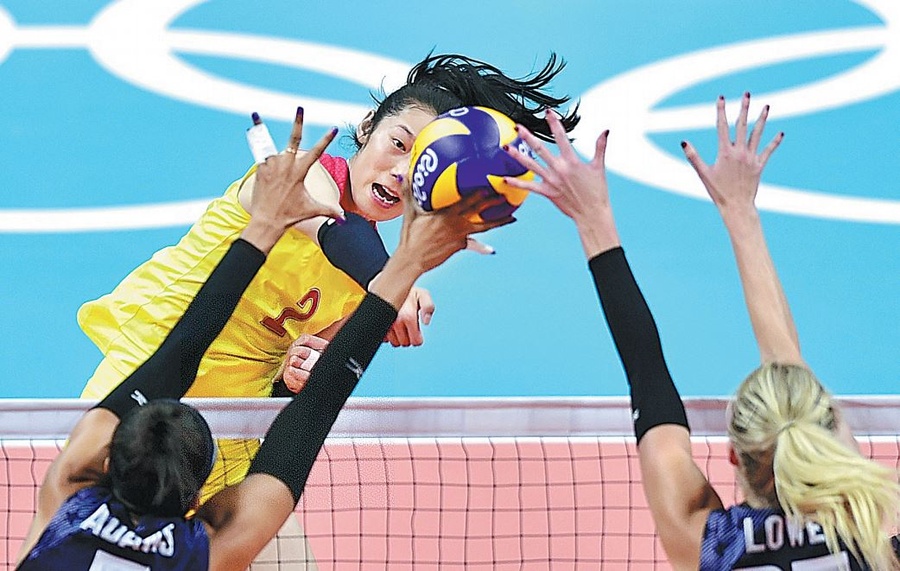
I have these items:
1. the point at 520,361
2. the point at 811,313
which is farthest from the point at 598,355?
the point at 811,313

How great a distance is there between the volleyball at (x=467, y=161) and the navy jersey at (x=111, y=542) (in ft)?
3.42

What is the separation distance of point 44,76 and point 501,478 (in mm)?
5211

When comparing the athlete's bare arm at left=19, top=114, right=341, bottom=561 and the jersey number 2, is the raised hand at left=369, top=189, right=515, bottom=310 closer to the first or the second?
the athlete's bare arm at left=19, top=114, right=341, bottom=561

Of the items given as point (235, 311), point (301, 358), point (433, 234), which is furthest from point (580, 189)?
point (235, 311)

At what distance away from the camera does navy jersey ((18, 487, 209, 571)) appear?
2.37 meters

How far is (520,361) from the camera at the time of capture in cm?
695

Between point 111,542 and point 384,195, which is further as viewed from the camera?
point 384,195

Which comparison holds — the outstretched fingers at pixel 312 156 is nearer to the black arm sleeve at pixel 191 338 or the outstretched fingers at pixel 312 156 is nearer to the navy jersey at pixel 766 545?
the black arm sleeve at pixel 191 338

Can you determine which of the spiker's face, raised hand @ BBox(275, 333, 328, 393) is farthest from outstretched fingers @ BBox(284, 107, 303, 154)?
raised hand @ BBox(275, 333, 328, 393)

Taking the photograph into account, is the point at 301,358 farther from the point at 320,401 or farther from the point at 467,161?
the point at 320,401

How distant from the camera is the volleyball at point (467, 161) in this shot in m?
3.12

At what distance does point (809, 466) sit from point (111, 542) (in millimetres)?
1389

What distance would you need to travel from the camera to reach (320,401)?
2664 millimetres

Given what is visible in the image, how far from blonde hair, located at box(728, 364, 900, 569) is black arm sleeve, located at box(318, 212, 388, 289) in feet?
4.30
